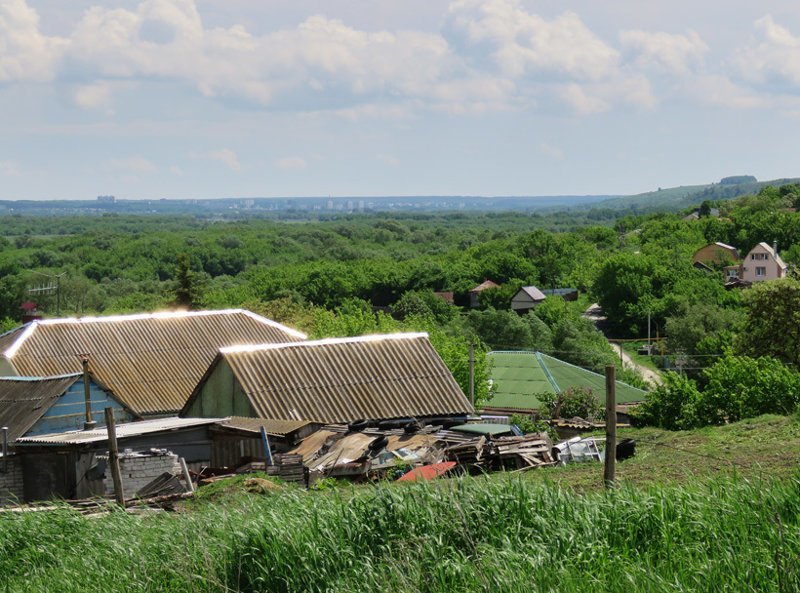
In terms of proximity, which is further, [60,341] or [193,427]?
[60,341]

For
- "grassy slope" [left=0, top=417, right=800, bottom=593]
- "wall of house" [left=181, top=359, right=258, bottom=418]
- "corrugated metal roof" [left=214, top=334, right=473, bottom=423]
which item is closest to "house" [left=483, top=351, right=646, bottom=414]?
"corrugated metal roof" [left=214, top=334, right=473, bottom=423]

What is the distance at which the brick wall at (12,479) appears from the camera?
71.9 feet

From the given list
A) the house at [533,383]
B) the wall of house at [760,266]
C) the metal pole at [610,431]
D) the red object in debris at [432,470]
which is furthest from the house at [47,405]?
the wall of house at [760,266]

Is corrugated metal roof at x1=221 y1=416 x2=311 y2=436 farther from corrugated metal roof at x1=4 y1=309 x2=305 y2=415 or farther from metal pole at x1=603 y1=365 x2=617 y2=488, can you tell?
metal pole at x1=603 y1=365 x2=617 y2=488

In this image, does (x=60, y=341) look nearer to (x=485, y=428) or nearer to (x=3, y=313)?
A: (x=485, y=428)

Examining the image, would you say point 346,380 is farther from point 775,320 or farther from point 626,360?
point 626,360

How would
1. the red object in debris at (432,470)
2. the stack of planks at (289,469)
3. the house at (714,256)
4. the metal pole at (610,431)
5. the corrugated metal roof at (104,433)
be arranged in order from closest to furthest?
the metal pole at (610,431) → the red object in debris at (432,470) → the stack of planks at (289,469) → the corrugated metal roof at (104,433) → the house at (714,256)

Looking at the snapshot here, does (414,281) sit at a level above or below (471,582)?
below

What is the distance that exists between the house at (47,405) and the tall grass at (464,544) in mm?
11207

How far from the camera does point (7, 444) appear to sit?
73.8 ft

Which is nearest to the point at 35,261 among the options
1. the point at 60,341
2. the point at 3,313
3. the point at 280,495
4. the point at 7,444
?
the point at 3,313

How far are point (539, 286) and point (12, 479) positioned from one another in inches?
4149

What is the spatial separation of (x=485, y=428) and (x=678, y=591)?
12.7 m

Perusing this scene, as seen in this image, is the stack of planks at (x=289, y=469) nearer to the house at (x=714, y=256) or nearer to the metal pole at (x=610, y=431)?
the metal pole at (x=610, y=431)
